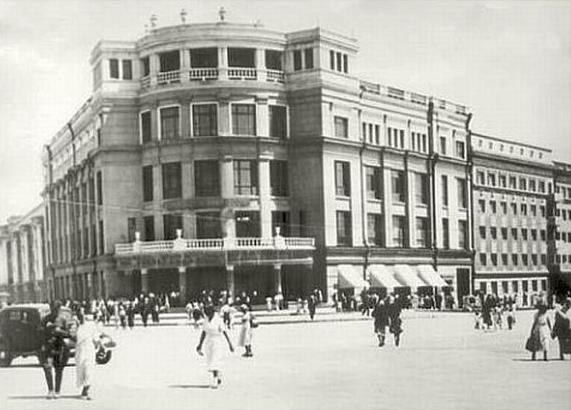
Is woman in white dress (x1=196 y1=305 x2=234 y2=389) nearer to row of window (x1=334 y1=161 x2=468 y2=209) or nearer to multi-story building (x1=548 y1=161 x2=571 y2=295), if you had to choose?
multi-story building (x1=548 y1=161 x2=571 y2=295)

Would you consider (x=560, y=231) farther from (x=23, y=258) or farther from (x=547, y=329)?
(x=23, y=258)

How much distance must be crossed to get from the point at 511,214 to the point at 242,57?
18154 mm

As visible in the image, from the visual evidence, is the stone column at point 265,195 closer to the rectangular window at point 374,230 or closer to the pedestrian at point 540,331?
the rectangular window at point 374,230

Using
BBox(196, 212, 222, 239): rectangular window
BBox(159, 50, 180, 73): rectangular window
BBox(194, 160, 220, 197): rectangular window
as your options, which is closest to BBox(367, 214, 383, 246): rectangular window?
BBox(194, 160, 220, 197): rectangular window

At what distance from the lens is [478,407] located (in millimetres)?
11430

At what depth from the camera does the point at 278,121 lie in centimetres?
3834

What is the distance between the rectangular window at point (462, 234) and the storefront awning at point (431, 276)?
1315 millimetres

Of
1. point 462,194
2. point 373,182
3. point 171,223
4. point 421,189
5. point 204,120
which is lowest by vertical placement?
point 171,223

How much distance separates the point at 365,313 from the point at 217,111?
10961 mm

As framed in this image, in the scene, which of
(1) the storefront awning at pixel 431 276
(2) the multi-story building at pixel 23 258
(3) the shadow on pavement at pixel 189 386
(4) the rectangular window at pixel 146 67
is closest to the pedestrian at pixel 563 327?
(3) the shadow on pavement at pixel 189 386

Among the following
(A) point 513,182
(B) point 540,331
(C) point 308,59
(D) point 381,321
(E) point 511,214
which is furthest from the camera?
(C) point 308,59

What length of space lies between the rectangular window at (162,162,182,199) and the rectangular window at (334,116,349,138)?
6.47 metres

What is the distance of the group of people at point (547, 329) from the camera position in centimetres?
1481

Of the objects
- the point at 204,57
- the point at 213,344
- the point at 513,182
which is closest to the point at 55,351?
the point at 213,344
